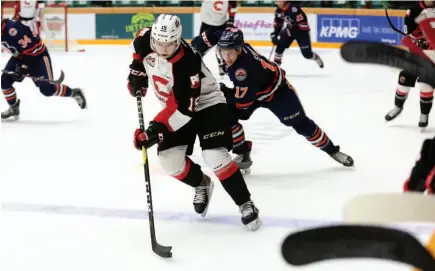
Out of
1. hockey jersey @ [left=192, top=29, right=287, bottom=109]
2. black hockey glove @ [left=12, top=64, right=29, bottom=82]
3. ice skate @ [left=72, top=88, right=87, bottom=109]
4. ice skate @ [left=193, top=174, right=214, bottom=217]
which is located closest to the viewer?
ice skate @ [left=193, top=174, right=214, bottom=217]

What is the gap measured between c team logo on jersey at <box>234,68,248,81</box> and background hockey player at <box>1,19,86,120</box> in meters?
2.47

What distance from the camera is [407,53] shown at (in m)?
0.76

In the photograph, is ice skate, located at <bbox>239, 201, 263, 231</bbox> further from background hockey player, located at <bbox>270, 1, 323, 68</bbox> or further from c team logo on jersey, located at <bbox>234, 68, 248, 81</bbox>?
background hockey player, located at <bbox>270, 1, 323, 68</bbox>

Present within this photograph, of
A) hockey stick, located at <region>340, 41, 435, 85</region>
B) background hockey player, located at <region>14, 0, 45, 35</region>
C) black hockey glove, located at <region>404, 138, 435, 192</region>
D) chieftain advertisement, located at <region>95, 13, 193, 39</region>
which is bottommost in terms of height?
chieftain advertisement, located at <region>95, 13, 193, 39</region>

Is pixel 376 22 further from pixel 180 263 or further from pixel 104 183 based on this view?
pixel 180 263

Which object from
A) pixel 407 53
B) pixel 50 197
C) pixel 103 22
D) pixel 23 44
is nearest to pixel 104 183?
pixel 50 197

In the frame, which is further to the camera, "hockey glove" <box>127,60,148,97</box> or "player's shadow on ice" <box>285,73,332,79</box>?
"player's shadow on ice" <box>285,73,332,79</box>

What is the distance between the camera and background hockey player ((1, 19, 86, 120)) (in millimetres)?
5145

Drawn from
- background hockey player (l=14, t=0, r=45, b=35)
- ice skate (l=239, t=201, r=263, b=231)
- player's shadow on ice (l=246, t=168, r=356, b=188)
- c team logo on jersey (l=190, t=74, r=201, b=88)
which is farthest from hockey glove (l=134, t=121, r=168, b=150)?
background hockey player (l=14, t=0, r=45, b=35)

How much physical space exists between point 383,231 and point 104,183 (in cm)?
311

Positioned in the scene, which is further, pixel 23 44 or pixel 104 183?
pixel 23 44

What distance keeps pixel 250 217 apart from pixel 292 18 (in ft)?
16.2

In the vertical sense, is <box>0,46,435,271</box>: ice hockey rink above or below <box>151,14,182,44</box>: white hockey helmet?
below

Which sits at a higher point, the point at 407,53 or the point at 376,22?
the point at 407,53
